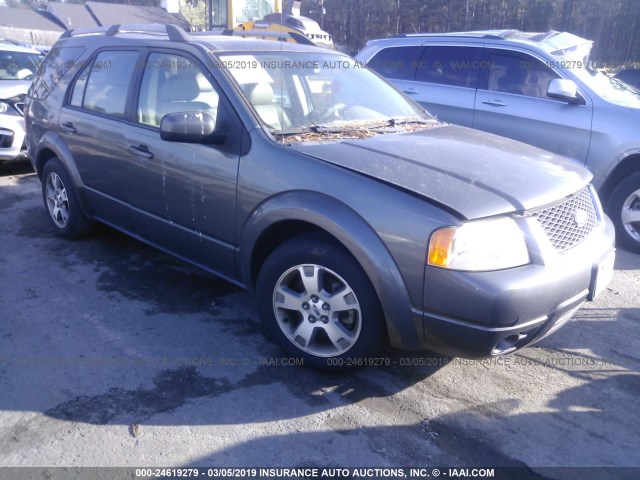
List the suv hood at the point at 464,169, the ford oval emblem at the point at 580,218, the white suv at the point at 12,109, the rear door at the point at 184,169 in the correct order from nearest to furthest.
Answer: the suv hood at the point at 464,169 → the ford oval emblem at the point at 580,218 → the rear door at the point at 184,169 → the white suv at the point at 12,109

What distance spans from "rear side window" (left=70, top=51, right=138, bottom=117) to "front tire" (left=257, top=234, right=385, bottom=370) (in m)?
1.96

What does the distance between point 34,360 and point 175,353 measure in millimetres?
788

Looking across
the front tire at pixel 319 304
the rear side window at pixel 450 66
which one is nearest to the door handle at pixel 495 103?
the rear side window at pixel 450 66

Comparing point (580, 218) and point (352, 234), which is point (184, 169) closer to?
point (352, 234)

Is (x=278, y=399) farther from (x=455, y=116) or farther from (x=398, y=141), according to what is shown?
(x=455, y=116)

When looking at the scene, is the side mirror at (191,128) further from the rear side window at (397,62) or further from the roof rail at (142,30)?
the rear side window at (397,62)

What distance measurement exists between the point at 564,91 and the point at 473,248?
11.6ft

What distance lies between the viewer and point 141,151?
3.88 meters

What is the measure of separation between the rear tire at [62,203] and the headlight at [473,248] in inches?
137

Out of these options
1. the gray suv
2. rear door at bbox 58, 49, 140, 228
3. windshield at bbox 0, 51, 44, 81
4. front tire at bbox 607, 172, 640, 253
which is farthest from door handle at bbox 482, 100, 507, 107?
windshield at bbox 0, 51, 44, 81

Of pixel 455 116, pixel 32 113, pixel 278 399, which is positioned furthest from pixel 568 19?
pixel 278 399

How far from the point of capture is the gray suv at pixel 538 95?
5.31 meters

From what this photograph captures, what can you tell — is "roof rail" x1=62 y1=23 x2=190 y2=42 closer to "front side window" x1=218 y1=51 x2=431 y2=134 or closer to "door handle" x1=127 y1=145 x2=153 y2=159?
"front side window" x1=218 y1=51 x2=431 y2=134

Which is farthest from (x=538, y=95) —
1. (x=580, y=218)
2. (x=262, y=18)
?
(x=262, y=18)
